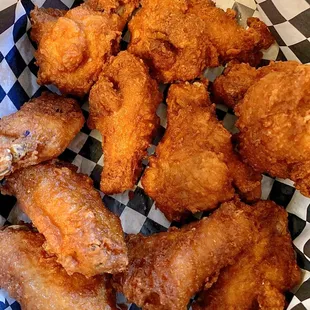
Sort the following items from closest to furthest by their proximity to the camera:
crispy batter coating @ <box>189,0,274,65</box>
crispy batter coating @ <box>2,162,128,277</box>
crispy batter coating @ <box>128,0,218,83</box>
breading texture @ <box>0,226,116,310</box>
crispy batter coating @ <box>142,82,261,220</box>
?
crispy batter coating @ <box>2,162,128,277</box> → breading texture @ <box>0,226,116,310</box> → crispy batter coating @ <box>142,82,261,220</box> → crispy batter coating @ <box>128,0,218,83</box> → crispy batter coating @ <box>189,0,274,65</box>

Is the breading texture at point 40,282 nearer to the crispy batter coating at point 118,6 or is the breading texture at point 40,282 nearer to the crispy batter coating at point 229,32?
the crispy batter coating at point 118,6

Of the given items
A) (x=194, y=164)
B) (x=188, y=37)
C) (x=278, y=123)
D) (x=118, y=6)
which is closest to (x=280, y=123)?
(x=278, y=123)

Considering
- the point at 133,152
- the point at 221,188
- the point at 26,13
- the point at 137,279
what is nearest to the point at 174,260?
the point at 137,279

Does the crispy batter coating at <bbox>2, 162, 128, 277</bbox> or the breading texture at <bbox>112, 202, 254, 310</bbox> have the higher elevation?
the crispy batter coating at <bbox>2, 162, 128, 277</bbox>

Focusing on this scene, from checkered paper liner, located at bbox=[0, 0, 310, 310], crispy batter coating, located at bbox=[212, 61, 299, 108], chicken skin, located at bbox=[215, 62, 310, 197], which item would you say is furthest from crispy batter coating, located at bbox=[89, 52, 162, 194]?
chicken skin, located at bbox=[215, 62, 310, 197]

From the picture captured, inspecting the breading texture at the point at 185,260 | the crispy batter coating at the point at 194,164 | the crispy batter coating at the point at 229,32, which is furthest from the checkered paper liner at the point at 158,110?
the breading texture at the point at 185,260

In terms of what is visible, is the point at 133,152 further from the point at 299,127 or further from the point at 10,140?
the point at 299,127

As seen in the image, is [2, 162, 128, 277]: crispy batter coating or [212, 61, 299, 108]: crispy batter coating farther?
[212, 61, 299, 108]: crispy batter coating

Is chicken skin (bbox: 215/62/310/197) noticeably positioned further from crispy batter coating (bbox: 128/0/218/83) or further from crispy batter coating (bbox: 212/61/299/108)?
crispy batter coating (bbox: 128/0/218/83)
